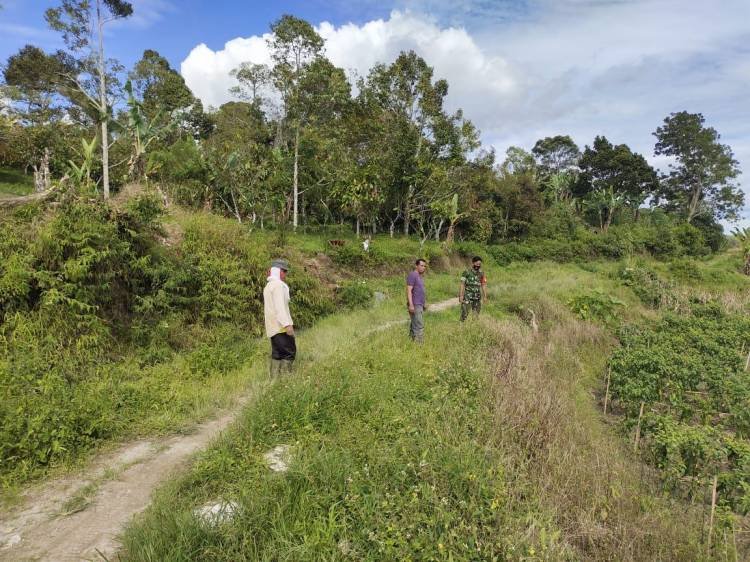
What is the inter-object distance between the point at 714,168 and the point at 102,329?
184ft

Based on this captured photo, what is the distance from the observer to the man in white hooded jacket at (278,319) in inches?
220

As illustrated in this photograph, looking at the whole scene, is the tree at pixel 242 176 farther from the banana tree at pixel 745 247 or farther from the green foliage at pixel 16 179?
the banana tree at pixel 745 247

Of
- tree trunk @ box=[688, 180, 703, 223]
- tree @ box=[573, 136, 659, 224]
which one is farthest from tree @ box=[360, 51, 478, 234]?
tree trunk @ box=[688, 180, 703, 223]

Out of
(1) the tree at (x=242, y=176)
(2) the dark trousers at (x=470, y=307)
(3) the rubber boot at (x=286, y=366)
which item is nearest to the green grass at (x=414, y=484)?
(3) the rubber boot at (x=286, y=366)

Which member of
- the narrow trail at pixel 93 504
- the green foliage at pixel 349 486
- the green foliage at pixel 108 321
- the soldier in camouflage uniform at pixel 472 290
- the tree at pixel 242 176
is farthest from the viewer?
the tree at pixel 242 176

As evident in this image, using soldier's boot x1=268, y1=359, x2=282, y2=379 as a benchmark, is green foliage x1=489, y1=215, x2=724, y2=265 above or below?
above

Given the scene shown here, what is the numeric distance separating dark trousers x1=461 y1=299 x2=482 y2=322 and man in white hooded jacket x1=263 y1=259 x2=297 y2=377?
5.09m

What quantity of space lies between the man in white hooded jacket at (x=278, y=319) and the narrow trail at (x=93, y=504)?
4.66 feet

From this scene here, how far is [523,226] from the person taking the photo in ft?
105

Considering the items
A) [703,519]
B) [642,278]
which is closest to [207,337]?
[703,519]

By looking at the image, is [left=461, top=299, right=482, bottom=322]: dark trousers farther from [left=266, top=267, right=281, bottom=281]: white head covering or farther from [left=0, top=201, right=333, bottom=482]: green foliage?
[left=266, top=267, right=281, bottom=281]: white head covering

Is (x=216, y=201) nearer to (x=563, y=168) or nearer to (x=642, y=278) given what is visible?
(x=642, y=278)

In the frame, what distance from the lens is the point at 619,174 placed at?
147 feet

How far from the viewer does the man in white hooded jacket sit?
559cm
